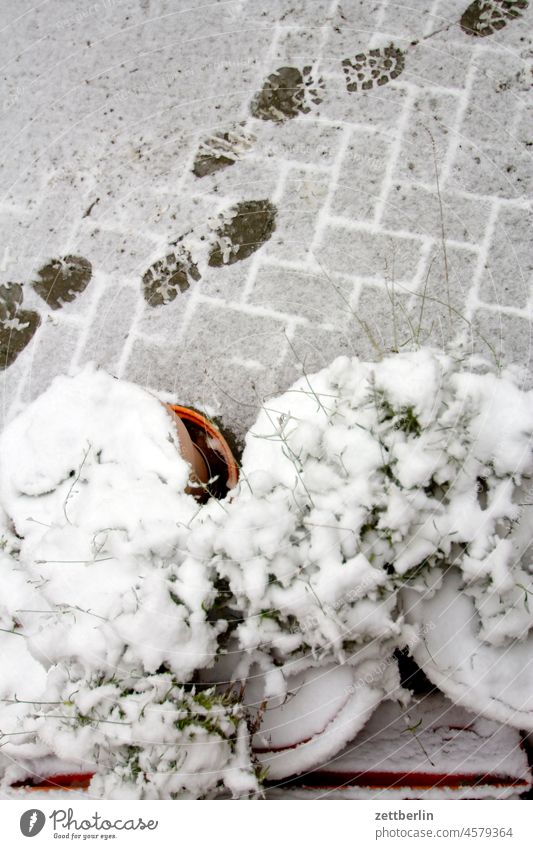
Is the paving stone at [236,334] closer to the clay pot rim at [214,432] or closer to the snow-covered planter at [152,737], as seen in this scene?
the clay pot rim at [214,432]

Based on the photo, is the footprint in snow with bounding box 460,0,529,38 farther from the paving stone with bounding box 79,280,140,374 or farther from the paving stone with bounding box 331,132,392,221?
the paving stone with bounding box 79,280,140,374

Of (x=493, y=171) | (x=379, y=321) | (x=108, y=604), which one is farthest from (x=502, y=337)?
(x=108, y=604)

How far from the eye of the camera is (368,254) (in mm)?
1596

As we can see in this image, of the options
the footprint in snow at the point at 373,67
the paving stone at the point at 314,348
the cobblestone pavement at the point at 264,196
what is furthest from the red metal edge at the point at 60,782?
the footprint in snow at the point at 373,67

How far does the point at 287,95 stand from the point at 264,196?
264 millimetres

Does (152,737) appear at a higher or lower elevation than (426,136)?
lower

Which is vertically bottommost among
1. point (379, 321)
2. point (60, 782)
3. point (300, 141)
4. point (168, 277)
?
point (60, 782)

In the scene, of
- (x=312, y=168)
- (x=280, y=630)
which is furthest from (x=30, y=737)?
(x=312, y=168)

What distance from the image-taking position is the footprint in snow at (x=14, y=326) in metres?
1.67

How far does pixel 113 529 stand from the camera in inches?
43.8

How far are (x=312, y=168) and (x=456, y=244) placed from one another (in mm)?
371

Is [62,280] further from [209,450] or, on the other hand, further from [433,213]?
[433,213]

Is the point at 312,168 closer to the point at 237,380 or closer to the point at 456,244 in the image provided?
the point at 456,244
